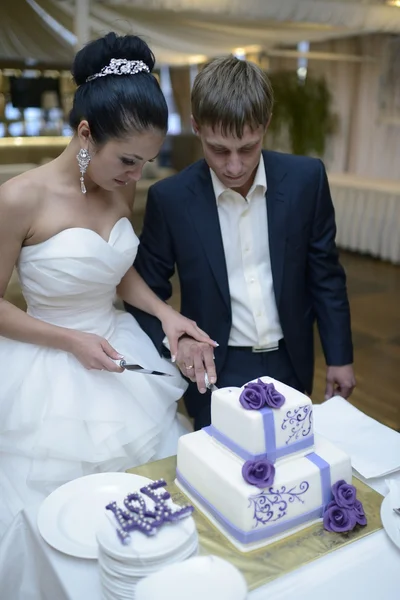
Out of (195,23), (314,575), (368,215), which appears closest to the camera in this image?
(314,575)

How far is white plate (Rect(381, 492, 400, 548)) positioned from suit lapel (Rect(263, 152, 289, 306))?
769mm

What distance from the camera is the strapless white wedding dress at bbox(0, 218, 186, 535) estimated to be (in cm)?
152

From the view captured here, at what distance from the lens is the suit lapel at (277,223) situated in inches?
72.8

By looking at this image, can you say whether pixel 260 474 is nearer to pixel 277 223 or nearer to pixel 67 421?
pixel 67 421

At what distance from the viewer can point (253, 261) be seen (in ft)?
6.19

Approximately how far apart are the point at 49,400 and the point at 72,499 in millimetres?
388

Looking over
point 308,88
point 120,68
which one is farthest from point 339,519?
point 308,88

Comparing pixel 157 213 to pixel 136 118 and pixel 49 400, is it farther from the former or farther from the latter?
pixel 49 400

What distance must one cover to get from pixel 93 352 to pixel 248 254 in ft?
2.01

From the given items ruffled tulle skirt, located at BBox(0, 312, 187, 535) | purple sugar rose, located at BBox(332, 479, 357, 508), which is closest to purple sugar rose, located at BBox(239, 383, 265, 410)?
purple sugar rose, located at BBox(332, 479, 357, 508)

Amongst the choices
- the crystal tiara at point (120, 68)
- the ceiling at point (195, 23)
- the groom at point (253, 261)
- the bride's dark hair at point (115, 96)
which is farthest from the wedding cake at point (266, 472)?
the ceiling at point (195, 23)

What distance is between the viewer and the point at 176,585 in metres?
0.88

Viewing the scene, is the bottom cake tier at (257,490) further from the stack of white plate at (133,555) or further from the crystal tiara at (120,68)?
the crystal tiara at (120,68)

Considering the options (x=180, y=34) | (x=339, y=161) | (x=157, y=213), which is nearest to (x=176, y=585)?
(x=157, y=213)
